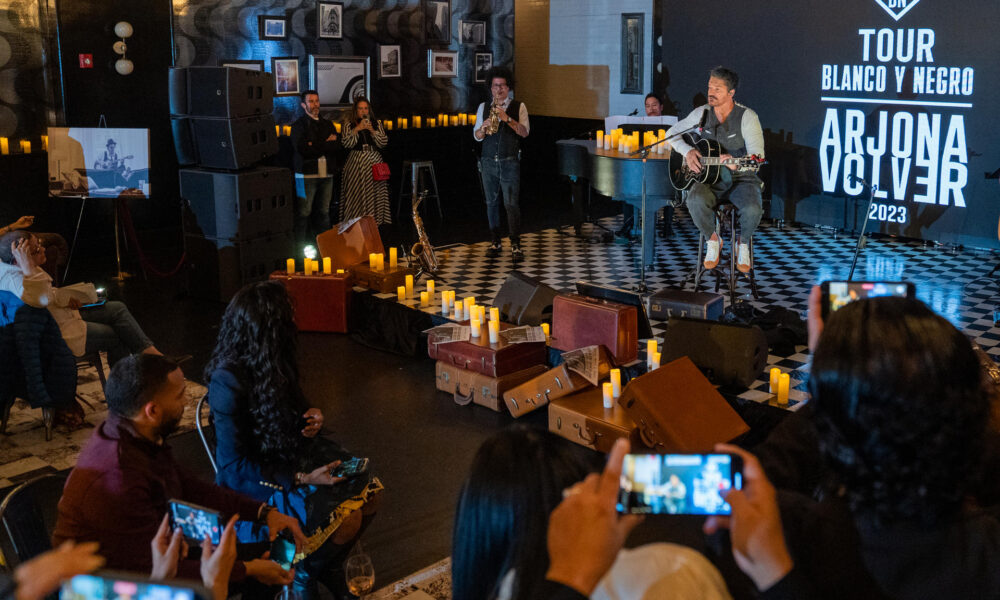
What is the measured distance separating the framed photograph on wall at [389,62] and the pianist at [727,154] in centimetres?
653

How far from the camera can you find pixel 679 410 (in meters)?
4.70

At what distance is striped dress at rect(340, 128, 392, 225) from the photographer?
382 inches

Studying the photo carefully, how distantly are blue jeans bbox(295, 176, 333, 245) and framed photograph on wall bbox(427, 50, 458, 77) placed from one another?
166 inches

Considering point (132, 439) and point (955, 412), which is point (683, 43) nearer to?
point (132, 439)

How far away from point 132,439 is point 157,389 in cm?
16

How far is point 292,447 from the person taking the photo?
3521 mm

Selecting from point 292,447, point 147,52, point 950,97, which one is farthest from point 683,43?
point 292,447

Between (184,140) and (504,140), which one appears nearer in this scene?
(184,140)

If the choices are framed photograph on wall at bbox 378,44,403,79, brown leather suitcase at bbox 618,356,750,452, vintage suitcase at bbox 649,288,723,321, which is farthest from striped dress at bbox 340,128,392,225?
brown leather suitcase at bbox 618,356,750,452

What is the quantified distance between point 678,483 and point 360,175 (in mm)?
8423

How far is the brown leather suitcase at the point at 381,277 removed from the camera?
7.45 m

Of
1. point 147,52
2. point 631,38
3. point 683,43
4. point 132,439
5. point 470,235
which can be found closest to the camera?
point 132,439

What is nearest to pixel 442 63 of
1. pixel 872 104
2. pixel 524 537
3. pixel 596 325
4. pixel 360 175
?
pixel 360 175

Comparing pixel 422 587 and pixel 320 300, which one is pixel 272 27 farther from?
pixel 422 587
